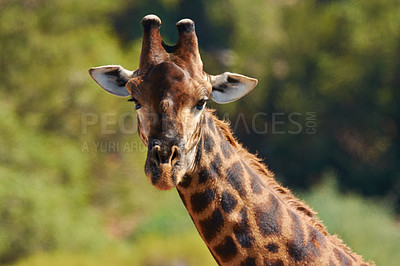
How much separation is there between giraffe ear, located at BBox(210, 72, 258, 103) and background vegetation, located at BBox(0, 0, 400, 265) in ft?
33.2

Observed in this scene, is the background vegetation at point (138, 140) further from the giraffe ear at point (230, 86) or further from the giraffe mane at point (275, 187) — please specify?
the giraffe ear at point (230, 86)

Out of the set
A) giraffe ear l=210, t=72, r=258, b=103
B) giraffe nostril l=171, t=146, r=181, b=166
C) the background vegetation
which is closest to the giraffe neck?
giraffe ear l=210, t=72, r=258, b=103

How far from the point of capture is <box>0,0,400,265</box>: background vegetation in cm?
1623

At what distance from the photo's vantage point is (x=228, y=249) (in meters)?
3.97

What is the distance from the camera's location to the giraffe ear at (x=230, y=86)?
4199 millimetres

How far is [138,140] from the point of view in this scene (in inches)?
819

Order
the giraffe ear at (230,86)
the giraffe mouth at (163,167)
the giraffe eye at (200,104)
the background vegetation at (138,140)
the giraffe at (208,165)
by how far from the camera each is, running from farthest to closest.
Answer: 1. the background vegetation at (138,140)
2. the giraffe ear at (230,86)
3. the giraffe eye at (200,104)
4. the giraffe at (208,165)
5. the giraffe mouth at (163,167)

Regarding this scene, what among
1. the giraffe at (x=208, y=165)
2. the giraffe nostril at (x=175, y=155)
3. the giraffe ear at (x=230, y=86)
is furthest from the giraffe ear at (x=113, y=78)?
the giraffe nostril at (x=175, y=155)

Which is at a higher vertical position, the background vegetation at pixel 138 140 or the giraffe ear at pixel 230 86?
the giraffe ear at pixel 230 86

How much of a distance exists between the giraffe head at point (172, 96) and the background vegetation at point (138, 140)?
1032 cm

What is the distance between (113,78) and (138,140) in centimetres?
1649

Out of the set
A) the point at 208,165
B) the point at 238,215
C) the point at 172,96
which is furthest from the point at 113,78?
the point at 238,215


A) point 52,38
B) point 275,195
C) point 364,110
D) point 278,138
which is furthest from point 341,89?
point 275,195

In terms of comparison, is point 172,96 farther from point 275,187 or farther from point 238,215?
point 275,187
